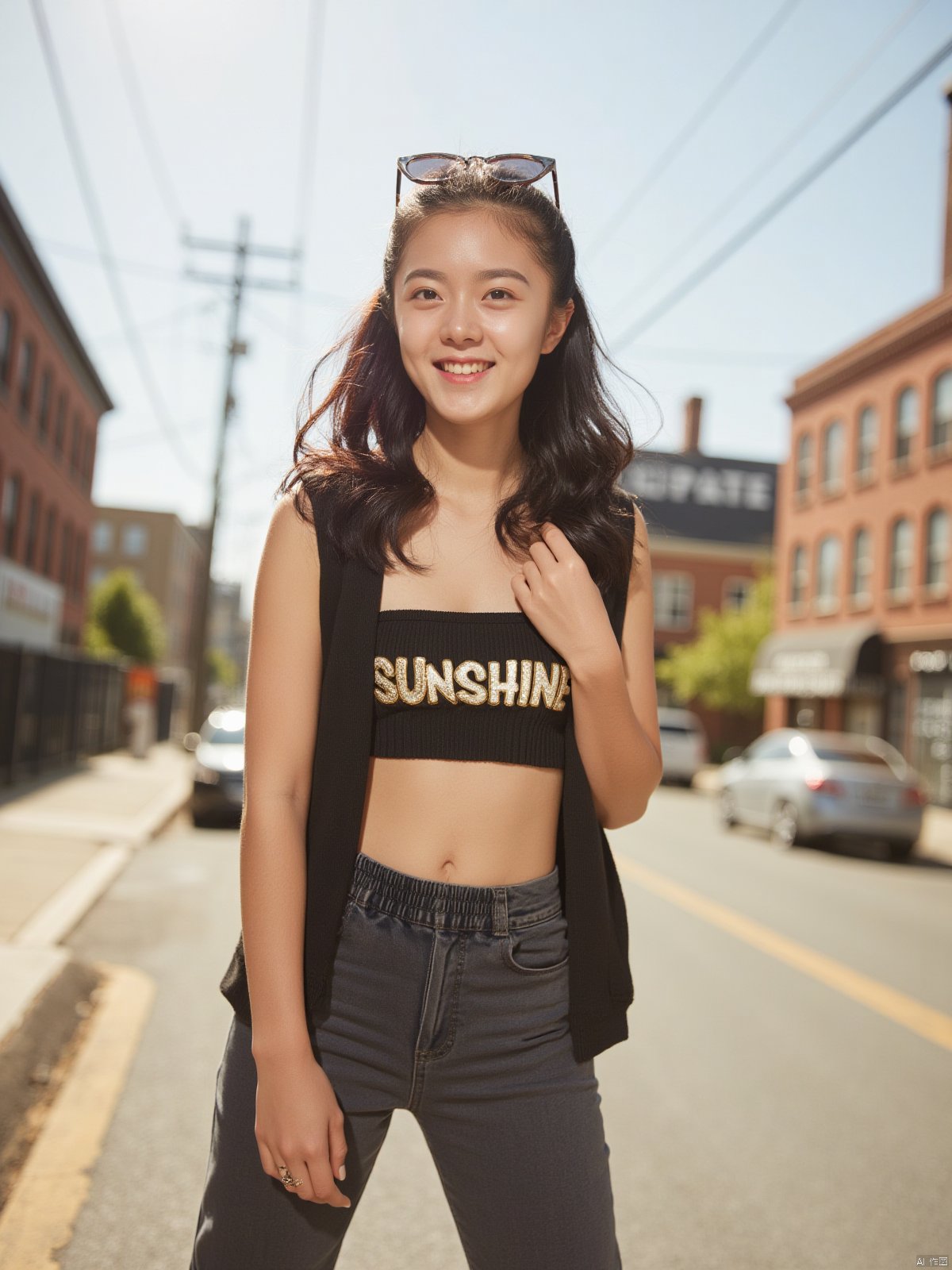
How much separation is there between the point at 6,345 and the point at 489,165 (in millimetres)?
28812

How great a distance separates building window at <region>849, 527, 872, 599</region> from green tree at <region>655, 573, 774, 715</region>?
404 inches

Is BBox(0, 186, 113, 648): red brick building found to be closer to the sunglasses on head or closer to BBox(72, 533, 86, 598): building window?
BBox(72, 533, 86, 598): building window

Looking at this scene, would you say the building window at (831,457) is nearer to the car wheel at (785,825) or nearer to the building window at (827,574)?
the building window at (827,574)

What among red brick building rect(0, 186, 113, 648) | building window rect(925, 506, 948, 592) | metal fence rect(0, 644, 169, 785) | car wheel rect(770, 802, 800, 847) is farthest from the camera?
red brick building rect(0, 186, 113, 648)

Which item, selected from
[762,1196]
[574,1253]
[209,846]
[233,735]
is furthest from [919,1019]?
[233,735]

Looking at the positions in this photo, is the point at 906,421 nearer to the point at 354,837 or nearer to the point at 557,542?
the point at 557,542

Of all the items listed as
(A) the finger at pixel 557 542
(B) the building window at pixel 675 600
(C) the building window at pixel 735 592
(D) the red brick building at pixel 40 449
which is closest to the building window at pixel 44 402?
(D) the red brick building at pixel 40 449

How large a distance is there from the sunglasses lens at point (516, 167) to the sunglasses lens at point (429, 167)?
0.08m

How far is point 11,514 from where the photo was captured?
30203 millimetres

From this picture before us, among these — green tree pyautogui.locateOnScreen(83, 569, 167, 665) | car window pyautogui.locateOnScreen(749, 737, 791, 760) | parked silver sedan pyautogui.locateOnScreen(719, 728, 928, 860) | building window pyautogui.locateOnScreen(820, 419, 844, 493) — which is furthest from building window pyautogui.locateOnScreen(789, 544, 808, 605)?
green tree pyautogui.locateOnScreen(83, 569, 167, 665)

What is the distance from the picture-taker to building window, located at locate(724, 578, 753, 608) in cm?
5069

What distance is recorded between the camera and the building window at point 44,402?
32.1 m

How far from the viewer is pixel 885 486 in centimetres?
2973

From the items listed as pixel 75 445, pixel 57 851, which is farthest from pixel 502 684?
pixel 75 445
